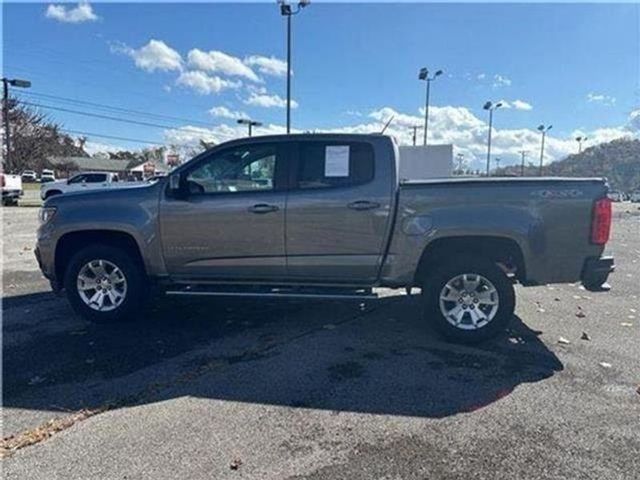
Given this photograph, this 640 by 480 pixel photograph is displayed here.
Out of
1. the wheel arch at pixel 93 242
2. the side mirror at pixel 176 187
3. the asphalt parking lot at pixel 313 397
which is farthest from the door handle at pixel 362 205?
the wheel arch at pixel 93 242

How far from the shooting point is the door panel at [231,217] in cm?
505

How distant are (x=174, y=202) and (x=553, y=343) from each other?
4137mm

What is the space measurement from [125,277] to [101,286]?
0.33 meters

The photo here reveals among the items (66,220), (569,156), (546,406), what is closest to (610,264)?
(546,406)

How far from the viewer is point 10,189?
84.8ft

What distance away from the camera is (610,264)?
185 inches

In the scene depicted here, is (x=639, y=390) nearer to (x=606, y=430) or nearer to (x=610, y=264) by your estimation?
(x=606, y=430)

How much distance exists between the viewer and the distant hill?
236 ft

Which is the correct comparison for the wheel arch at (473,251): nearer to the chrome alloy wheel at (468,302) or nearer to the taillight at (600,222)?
the chrome alloy wheel at (468,302)

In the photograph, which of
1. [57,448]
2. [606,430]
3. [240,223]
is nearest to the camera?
[57,448]

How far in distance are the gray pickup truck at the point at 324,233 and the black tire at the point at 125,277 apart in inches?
0.5

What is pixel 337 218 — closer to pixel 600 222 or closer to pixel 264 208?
pixel 264 208

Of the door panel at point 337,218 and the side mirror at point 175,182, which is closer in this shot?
the door panel at point 337,218

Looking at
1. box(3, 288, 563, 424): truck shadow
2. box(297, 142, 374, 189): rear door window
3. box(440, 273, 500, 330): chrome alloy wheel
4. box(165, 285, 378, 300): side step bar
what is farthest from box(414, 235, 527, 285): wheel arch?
box(297, 142, 374, 189): rear door window
